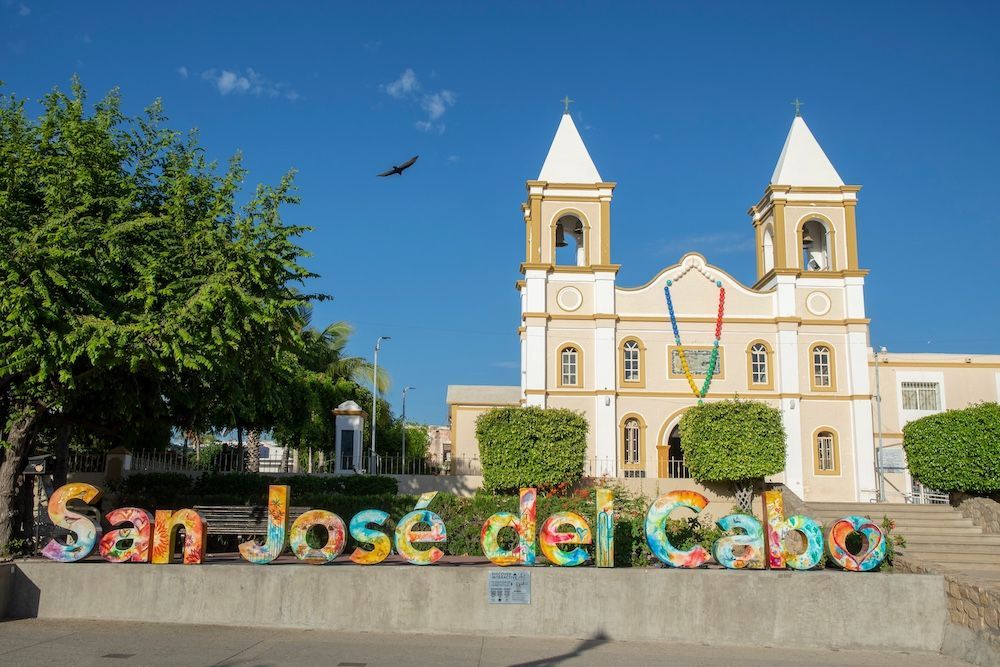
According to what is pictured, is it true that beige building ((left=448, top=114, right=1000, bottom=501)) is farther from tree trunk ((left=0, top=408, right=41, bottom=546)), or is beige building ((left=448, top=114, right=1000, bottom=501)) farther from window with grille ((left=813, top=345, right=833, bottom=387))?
tree trunk ((left=0, top=408, right=41, bottom=546))

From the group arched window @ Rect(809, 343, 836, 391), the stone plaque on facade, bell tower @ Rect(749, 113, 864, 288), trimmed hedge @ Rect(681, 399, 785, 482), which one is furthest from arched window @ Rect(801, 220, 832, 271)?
trimmed hedge @ Rect(681, 399, 785, 482)

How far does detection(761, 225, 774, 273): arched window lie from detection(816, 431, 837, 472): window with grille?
7.04 metres

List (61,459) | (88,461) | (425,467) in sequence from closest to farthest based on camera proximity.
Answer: (61,459) < (88,461) < (425,467)

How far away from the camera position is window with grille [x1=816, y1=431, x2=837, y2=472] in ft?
98.3

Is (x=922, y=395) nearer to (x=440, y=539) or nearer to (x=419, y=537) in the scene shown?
(x=440, y=539)

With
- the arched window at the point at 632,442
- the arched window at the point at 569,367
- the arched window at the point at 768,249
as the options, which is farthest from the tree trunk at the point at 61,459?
the arched window at the point at 768,249

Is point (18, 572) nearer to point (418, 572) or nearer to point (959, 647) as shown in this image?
point (418, 572)

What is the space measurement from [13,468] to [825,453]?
83.9 ft

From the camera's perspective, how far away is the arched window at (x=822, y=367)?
101 ft

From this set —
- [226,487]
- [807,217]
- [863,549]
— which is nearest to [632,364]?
[807,217]

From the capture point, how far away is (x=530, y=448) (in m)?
22.7

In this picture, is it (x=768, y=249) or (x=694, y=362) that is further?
(x=768, y=249)

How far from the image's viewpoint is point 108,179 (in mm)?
13734

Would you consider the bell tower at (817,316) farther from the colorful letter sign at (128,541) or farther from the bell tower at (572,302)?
the colorful letter sign at (128,541)
